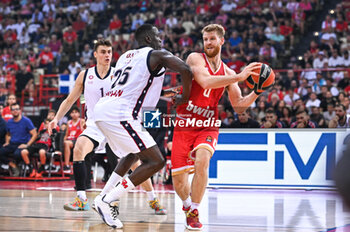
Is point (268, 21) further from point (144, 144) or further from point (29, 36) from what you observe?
point (144, 144)

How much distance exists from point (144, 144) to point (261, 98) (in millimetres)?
8566

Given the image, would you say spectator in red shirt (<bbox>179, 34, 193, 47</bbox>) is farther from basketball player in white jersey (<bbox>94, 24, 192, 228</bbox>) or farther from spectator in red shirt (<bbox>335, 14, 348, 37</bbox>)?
basketball player in white jersey (<bbox>94, 24, 192, 228</bbox>)

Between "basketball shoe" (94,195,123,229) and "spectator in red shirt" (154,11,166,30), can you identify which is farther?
"spectator in red shirt" (154,11,166,30)

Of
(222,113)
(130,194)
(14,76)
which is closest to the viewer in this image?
(130,194)

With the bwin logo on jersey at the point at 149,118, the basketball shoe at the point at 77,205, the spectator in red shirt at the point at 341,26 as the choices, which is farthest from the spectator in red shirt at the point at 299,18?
the basketball shoe at the point at 77,205

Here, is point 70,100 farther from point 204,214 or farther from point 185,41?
point 185,41

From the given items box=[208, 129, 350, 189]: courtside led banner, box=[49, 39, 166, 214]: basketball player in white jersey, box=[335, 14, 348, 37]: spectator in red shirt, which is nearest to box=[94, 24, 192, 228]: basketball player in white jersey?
box=[49, 39, 166, 214]: basketball player in white jersey

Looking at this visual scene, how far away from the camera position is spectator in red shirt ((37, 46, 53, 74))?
2048cm

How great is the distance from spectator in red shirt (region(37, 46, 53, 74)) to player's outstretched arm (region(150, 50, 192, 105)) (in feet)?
52.4

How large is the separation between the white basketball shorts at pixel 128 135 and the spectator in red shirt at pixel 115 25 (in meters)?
16.6

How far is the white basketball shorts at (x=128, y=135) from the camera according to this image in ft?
16.6

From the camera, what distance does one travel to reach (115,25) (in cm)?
2153

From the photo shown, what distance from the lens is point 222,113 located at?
42.3 feet

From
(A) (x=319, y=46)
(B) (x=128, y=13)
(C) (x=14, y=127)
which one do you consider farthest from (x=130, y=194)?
(B) (x=128, y=13)
